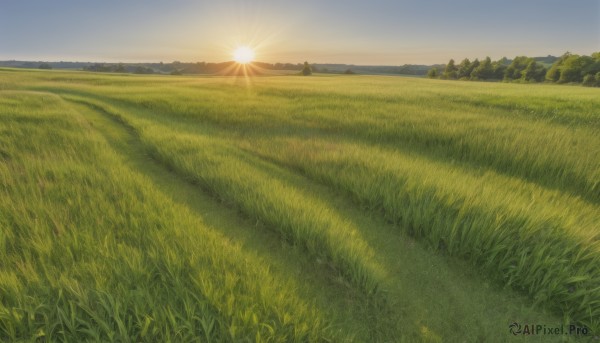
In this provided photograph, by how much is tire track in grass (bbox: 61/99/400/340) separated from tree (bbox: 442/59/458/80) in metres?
98.1

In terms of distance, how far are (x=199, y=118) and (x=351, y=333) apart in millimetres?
10354

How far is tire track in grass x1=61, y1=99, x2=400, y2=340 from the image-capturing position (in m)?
2.23

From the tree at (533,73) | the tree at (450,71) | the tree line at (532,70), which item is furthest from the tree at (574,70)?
the tree at (450,71)

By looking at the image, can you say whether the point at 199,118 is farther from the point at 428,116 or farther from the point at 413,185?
the point at 413,185

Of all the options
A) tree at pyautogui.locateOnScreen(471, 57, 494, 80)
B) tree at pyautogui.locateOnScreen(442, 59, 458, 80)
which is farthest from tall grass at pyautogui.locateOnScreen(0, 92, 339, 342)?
tree at pyautogui.locateOnScreen(442, 59, 458, 80)

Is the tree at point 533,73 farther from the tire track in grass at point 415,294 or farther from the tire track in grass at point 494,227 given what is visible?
the tire track in grass at point 415,294

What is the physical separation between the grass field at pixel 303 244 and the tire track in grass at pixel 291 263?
0.06 feet

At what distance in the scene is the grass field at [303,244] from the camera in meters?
2.02

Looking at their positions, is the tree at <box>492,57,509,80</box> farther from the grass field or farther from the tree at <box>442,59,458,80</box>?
→ the grass field

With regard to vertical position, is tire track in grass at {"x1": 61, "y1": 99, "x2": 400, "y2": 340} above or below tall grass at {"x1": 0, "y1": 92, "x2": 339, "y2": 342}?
below

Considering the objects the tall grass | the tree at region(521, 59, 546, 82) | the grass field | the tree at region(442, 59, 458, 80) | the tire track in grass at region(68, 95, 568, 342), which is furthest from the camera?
the tree at region(442, 59, 458, 80)

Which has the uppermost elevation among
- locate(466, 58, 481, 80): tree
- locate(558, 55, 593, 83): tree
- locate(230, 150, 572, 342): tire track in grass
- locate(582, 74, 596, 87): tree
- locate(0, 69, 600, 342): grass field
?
locate(466, 58, 481, 80): tree

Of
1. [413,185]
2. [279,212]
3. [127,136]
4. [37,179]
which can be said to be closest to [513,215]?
[413,185]

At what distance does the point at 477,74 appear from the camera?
7744 cm
